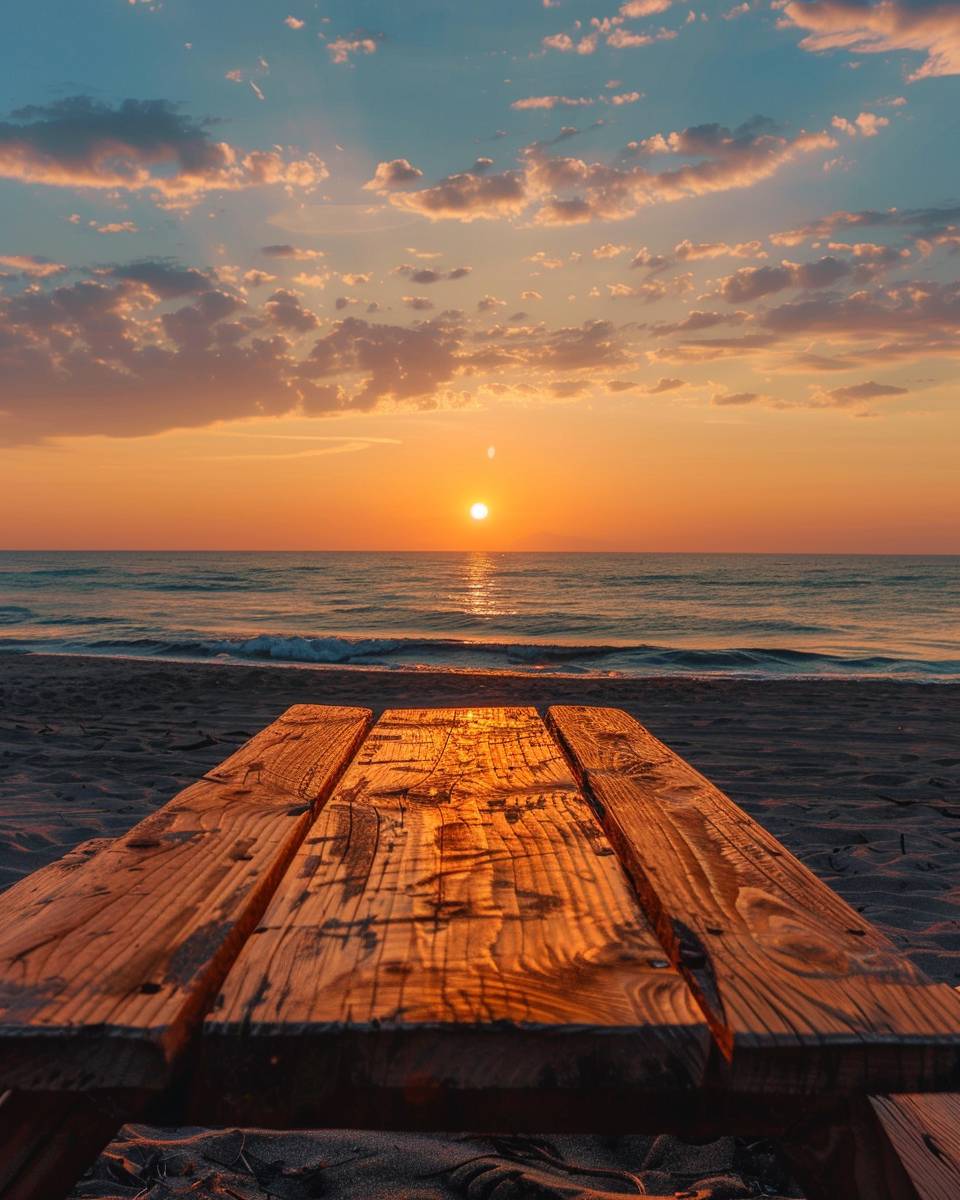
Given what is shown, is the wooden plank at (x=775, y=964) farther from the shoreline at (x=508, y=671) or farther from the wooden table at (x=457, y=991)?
the shoreline at (x=508, y=671)

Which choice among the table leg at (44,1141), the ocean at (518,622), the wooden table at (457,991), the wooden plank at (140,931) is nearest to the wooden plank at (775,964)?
the wooden table at (457,991)

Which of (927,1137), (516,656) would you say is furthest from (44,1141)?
(516,656)

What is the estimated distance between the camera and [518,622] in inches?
1106

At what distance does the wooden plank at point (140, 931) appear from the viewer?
83cm

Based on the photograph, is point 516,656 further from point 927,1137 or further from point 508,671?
point 927,1137

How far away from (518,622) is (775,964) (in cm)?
2712

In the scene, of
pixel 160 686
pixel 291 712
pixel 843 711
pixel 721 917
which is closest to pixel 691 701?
pixel 843 711

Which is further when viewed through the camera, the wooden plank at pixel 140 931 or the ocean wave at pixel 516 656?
the ocean wave at pixel 516 656

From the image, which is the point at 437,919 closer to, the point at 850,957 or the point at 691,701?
the point at 850,957

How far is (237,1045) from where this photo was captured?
0.82m

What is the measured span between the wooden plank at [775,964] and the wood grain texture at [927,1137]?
1.21ft

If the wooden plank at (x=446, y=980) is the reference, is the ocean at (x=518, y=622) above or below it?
below

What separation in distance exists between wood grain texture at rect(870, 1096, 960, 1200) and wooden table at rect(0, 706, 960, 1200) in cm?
4

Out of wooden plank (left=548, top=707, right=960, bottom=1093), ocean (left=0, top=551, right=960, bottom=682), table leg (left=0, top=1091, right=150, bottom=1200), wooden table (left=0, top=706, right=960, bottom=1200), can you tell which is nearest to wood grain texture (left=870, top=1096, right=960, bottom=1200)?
wooden table (left=0, top=706, right=960, bottom=1200)
